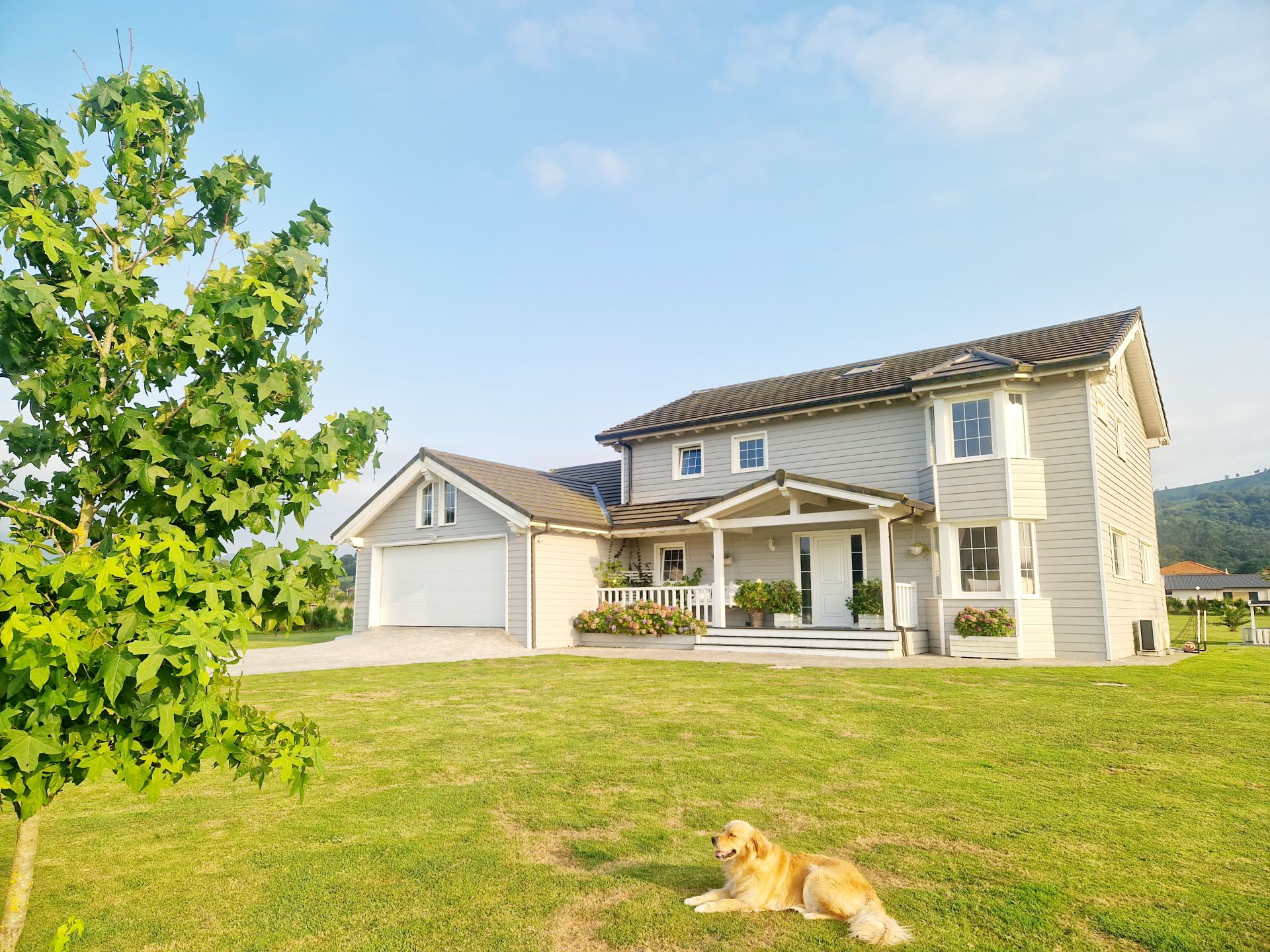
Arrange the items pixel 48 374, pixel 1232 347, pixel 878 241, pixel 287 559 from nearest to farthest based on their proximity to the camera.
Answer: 1. pixel 48 374
2. pixel 287 559
3. pixel 878 241
4. pixel 1232 347

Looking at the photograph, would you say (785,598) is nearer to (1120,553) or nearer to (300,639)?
(1120,553)

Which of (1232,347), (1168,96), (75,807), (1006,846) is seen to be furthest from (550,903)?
(1232,347)

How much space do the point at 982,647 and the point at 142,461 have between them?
1529 cm

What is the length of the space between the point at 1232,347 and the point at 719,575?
59.1ft

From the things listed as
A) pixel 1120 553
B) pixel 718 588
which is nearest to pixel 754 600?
pixel 718 588

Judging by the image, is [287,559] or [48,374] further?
[287,559]

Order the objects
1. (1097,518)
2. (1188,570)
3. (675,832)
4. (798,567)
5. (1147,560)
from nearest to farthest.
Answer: (675,832)
(1097,518)
(798,567)
(1147,560)
(1188,570)

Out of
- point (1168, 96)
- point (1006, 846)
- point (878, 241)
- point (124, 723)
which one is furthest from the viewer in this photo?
point (878, 241)

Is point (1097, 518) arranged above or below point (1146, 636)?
above


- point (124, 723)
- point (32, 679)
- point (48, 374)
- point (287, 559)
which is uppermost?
point (48, 374)

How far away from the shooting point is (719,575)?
17.4 meters

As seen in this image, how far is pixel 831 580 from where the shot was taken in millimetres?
17531

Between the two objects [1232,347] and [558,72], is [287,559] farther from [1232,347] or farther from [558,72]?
[1232,347]

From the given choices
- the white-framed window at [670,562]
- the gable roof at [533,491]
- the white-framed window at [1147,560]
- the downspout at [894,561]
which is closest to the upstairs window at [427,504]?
the gable roof at [533,491]
